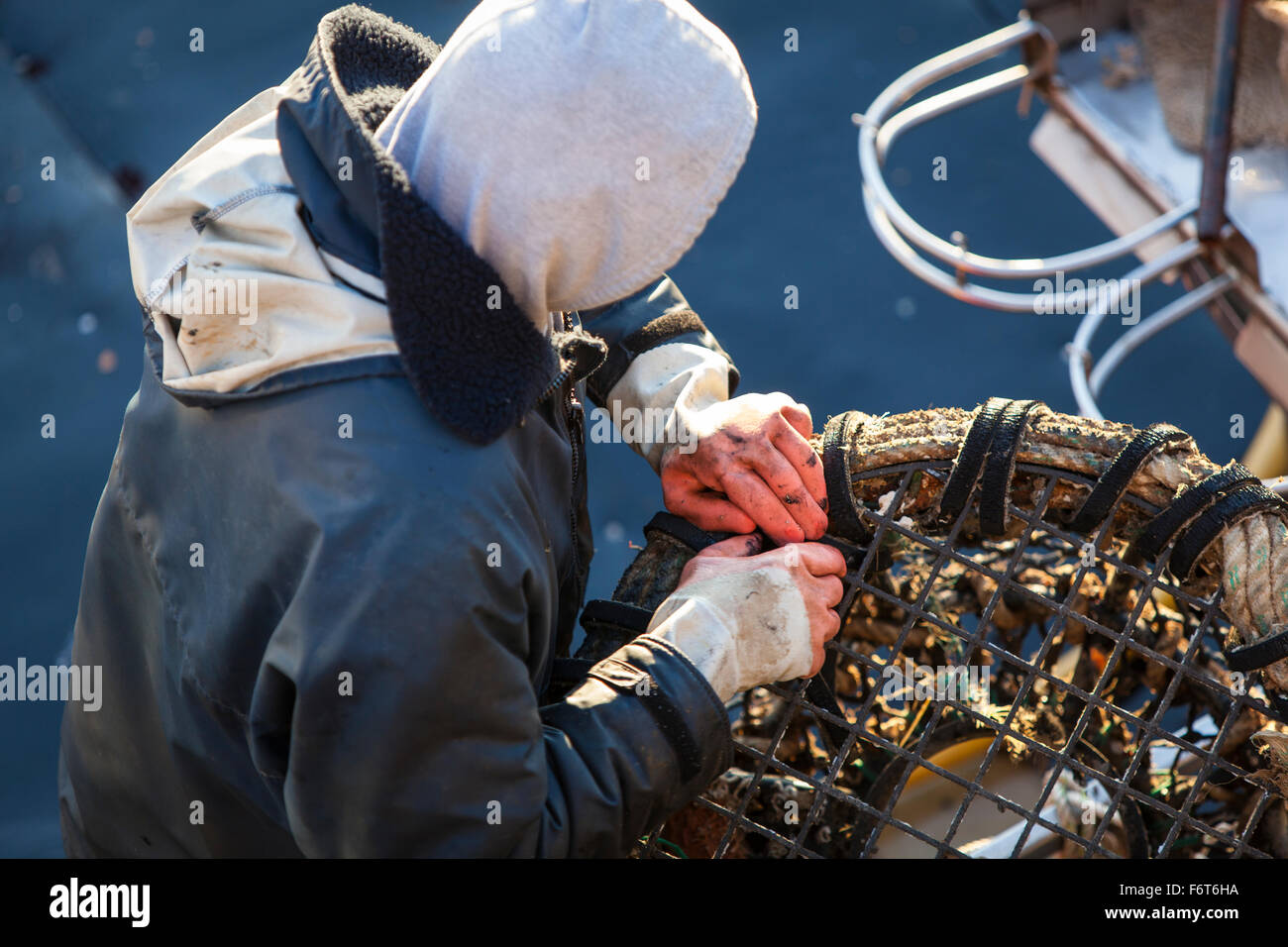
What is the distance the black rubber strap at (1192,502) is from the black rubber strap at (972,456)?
0.78 feet

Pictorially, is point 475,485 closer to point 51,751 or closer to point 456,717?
point 456,717

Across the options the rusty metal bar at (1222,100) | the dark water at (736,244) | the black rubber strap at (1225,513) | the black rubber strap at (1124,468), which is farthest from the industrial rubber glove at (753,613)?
the dark water at (736,244)

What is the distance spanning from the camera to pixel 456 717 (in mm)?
1142

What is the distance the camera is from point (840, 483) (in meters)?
1.49

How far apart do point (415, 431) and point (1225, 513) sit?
0.99 meters

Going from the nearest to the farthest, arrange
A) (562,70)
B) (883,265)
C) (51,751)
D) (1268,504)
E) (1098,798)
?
1. (562,70)
2. (1268,504)
3. (1098,798)
4. (51,751)
5. (883,265)

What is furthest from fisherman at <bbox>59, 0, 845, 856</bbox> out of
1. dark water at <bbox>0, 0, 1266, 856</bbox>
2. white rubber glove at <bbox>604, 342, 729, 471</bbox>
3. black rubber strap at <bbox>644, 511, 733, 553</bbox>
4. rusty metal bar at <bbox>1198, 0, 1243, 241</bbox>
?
dark water at <bbox>0, 0, 1266, 856</bbox>

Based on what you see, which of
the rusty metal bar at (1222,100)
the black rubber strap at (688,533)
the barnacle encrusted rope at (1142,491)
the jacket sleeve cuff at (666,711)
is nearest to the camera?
the jacket sleeve cuff at (666,711)

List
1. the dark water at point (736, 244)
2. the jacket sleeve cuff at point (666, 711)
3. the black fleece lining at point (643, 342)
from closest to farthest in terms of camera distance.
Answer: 1. the jacket sleeve cuff at point (666, 711)
2. the black fleece lining at point (643, 342)
3. the dark water at point (736, 244)

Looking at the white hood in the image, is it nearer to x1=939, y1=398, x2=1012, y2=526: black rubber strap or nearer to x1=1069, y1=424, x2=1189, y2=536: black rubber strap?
x1=939, y1=398, x2=1012, y2=526: black rubber strap

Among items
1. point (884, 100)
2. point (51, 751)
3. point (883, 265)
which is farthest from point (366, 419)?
point (883, 265)

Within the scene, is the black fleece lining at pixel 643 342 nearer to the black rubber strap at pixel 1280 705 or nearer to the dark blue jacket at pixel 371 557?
the dark blue jacket at pixel 371 557

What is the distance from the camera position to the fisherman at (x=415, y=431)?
1.11 metres
